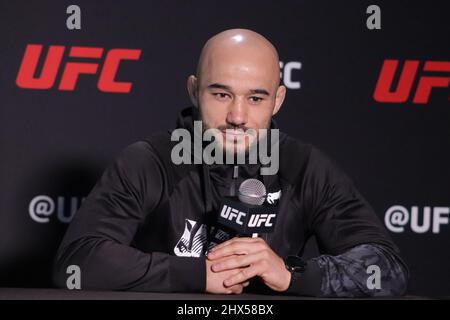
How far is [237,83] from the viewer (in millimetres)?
2129

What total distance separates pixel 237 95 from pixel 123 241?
1.63ft

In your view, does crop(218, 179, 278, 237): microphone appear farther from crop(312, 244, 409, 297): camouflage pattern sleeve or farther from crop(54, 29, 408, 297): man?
crop(312, 244, 409, 297): camouflage pattern sleeve

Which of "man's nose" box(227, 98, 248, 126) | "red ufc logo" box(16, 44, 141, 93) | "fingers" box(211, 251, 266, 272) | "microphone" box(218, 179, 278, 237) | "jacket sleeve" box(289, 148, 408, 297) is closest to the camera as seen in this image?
"microphone" box(218, 179, 278, 237)

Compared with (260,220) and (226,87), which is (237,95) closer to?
(226,87)

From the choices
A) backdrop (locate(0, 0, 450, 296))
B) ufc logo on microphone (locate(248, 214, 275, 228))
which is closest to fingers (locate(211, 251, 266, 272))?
ufc logo on microphone (locate(248, 214, 275, 228))

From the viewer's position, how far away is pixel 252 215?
183 centimetres

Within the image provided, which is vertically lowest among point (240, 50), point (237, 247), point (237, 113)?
point (237, 247)

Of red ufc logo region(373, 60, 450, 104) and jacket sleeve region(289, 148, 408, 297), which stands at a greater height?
red ufc logo region(373, 60, 450, 104)

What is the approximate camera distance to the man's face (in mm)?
2135

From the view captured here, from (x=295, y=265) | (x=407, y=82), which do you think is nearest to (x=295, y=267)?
(x=295, y=265)

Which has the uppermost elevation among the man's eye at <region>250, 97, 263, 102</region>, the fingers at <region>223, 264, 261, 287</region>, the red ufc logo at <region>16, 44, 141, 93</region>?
the red ufc logo at <region>16, 44, 141, 93</region>
